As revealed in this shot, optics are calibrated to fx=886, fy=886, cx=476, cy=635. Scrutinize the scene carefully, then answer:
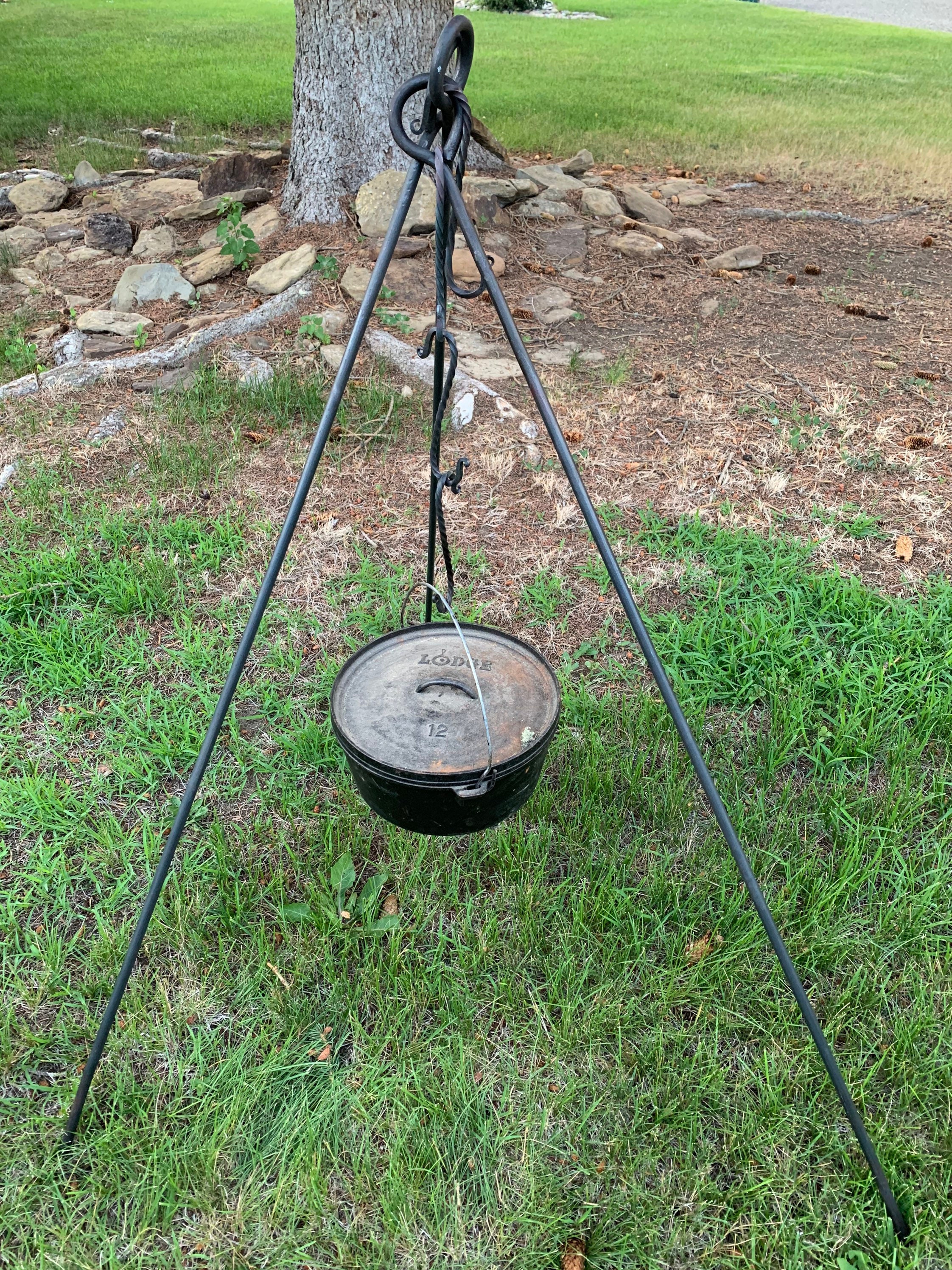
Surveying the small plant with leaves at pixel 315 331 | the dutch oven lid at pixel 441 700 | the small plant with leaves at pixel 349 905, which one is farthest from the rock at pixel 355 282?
the small plant with leaves at pixel 349 905

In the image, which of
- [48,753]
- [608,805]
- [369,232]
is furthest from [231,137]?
[608,805]

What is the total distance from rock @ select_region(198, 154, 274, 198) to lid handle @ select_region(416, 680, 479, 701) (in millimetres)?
4828

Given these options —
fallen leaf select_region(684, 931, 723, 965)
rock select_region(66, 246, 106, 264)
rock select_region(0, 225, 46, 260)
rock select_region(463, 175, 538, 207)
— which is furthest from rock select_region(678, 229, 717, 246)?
fallen leaf select_region(684, 931, 723, 965)

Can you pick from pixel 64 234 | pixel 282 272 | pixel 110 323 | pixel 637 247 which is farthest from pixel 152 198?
pixel 637 247

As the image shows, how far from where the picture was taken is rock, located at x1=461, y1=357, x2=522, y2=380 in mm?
4066

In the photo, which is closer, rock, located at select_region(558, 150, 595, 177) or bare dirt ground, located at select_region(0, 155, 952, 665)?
bare dirt ground, located at select_region(0, 155, 952, 665)

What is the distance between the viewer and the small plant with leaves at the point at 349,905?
6.90ft

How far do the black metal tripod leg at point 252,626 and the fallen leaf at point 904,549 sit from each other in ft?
7.58

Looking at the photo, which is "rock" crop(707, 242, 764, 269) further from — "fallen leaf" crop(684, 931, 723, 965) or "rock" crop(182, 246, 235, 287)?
"fallen leaf" crop(684, 931, 723, 965)

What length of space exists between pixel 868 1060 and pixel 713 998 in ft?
1.10

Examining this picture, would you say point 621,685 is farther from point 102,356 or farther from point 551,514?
point 102,356

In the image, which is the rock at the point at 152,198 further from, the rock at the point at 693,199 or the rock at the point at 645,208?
the rock at the point at 693,199

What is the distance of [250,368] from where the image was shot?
158 inches

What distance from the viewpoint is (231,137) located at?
7816 mm
